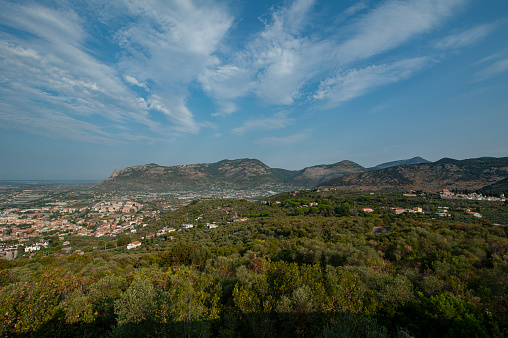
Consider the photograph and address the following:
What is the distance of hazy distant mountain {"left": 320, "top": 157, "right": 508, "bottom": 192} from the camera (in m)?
70.6

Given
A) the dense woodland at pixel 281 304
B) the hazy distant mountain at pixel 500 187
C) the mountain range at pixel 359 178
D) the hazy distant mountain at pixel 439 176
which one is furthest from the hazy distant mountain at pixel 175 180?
the dense woodland at pixel 281 304

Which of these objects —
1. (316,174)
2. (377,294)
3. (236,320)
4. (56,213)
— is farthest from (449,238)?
(316,174)

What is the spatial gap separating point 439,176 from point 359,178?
31.6 metres

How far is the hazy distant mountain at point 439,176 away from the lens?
70.6 metres

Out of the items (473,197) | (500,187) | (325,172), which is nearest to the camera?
(473,197)

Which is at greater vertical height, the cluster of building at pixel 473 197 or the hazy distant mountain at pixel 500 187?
the hazy distant mountain at pixel 500 187

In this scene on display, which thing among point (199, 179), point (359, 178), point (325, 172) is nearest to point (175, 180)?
point (199, 179)

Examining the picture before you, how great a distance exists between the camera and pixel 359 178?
105 metres

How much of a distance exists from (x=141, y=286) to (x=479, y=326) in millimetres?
13488

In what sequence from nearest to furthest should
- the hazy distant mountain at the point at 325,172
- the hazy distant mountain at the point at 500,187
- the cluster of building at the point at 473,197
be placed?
the cluster of building at the point at 473,197 < the hazy distant mountain at the point at 500,187 < the hazy distant mountain at the point at 325,172

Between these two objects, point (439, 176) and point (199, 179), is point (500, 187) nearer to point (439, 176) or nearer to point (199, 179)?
point (439, 176)

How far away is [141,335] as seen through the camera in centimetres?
805

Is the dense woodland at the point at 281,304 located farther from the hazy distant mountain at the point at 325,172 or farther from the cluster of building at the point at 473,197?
the hazy distant mountain at the point at 325,172

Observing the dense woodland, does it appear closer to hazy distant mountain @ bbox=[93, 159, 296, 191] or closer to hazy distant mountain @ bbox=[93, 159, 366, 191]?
hazy distant mountain @ bbox=[93, 159, 366, 191]
